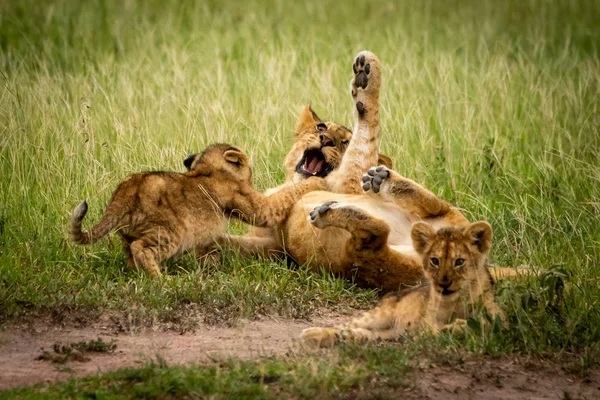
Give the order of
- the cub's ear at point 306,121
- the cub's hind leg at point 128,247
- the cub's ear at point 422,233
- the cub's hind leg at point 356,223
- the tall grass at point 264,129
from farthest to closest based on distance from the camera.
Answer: the cub's ear at point 306,121 < the cub's hind leg at point 128,247 < the cub's hind leg at point 356,223 < the tall grass at point 264,129 < the cub's ear at point 422,233

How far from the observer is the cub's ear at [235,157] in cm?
720

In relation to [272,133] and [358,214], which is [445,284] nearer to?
[358,214]

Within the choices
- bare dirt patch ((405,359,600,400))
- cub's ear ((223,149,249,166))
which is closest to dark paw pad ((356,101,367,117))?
cub's ear ((223,149,249,166))

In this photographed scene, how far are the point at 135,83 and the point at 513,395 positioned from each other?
673 cm

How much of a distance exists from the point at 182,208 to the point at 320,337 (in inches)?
67.3

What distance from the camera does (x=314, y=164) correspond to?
26.1 ft

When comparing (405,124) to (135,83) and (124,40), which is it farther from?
(124,40)

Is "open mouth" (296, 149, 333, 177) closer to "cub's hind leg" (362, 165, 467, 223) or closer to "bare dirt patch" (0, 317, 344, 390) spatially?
"cub's hind leg" (362, 165, 467, 223)

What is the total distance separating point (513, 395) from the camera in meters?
4.91

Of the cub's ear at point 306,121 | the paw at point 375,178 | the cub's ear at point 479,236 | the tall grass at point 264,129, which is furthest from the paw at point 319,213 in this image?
the cub's ear at point 306,121

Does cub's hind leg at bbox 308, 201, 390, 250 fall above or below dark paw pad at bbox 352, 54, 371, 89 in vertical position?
below

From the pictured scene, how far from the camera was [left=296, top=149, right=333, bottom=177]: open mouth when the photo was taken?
7.90 m

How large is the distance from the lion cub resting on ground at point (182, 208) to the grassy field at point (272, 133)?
0.21 m

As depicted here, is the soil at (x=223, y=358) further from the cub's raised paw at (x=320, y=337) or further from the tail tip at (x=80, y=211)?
the tail tip at (x=80, y=211)
